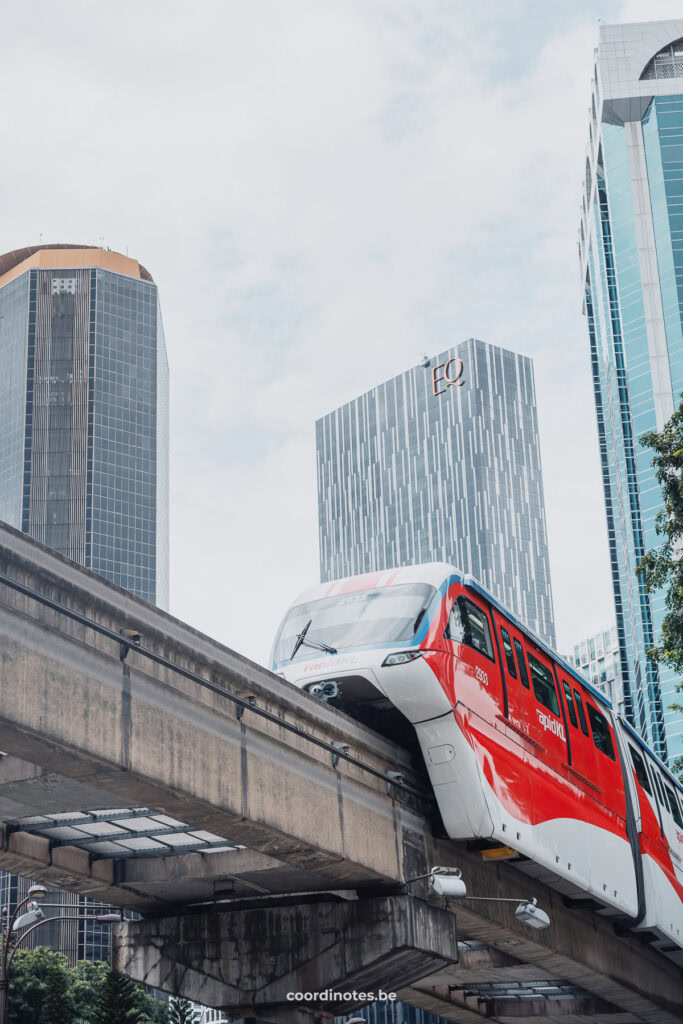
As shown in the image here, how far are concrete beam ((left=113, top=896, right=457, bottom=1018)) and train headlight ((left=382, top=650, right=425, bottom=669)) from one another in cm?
372

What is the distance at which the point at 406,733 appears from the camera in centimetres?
2081

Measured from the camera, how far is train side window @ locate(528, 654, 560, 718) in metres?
22.5

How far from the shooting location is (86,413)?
555ft

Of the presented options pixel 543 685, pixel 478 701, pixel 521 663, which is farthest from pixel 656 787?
pixel 478 701

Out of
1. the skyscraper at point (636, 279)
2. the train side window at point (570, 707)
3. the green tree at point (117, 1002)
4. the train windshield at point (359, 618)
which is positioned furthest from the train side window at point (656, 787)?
the skyscraper at point (636, 279)

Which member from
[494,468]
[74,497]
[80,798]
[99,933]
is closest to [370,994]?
[80,798]

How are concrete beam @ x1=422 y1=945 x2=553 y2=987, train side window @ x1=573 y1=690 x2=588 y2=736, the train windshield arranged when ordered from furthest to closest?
1. concrete beam @ x1=422 y1=945 x2=553 y2=987
2. train side window @ x1=573 y1=690 x2=588 y2=736
3. the train windshield

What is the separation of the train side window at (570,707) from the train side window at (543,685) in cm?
64

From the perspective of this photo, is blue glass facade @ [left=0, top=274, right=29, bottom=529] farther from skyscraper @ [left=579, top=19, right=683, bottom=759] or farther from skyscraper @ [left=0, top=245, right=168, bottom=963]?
skyscraper @ [left=579, top=19, right=683, bottom=759]

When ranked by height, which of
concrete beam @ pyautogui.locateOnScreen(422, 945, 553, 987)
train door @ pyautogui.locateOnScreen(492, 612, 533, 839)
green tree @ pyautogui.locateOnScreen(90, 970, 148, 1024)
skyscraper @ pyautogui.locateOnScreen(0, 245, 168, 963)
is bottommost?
concrete beam @ pyautogui.locateOnScreen(422, 945, 553, 987)

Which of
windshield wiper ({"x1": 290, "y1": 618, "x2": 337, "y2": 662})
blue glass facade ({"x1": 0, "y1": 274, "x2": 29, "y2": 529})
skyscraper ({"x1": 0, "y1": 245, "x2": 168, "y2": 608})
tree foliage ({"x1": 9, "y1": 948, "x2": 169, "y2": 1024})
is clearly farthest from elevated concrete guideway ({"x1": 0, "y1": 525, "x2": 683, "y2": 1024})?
blue glass facade ({"x1": 0, "y1": 274, "x2": 29, "y2": 529})

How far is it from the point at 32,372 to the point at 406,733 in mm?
155335

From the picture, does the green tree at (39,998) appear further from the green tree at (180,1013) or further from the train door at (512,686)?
the train door at (512,686)

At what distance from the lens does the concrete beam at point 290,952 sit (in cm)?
1998
